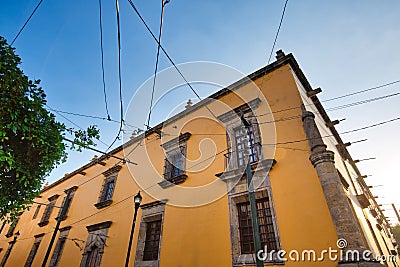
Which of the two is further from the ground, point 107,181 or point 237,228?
point 107,181

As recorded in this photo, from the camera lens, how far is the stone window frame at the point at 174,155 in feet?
29.4

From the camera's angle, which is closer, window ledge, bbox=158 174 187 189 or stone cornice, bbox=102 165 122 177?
window ledge, bbox=158 174 187 189

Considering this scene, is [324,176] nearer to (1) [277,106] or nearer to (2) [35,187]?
(1) [277,106]

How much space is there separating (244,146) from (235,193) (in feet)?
5.96

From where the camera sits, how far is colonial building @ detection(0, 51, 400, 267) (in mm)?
5230

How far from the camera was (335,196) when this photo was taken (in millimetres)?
4992

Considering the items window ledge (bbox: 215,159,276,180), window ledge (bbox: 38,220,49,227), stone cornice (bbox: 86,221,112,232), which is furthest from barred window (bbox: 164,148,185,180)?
window ledge (bbox: 38,220,49,227)

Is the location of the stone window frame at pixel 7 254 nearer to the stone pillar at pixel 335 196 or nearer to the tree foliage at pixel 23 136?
the tree foliage at pixel 23 136

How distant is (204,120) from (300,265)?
6598 millimetres

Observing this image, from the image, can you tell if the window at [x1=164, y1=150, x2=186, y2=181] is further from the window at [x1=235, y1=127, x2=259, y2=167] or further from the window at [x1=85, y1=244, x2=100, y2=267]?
the window at [x1=85, y1=244, x2=100, y2=267]

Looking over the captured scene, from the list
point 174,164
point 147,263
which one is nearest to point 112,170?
point 174,164

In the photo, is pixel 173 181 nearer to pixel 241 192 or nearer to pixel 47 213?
pixel 241 192

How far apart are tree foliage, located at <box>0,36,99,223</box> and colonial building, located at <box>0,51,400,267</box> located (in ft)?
9.70

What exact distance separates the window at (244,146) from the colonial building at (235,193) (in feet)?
0.14
